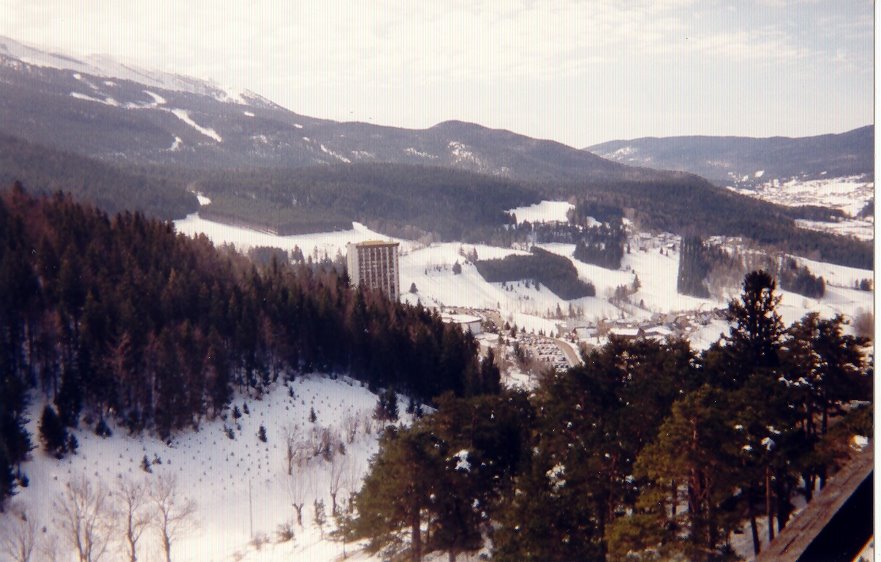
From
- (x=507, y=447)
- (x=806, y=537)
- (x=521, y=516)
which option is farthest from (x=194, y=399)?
(x=806, y=537)

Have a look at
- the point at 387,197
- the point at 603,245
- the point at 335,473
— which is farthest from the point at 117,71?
the point at 335,473

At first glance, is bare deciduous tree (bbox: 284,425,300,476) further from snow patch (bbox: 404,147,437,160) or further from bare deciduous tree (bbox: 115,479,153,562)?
snow patch (bbox: 404,147,437,160)

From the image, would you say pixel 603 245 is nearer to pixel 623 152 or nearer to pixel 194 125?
pixel 623 152

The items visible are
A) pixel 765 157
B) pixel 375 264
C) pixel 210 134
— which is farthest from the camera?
pixel 210 134

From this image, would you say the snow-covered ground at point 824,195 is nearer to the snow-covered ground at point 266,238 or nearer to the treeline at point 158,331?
the treeline at point 158,331

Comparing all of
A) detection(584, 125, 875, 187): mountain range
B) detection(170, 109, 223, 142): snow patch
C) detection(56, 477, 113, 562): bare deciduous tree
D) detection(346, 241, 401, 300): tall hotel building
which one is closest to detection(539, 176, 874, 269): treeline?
detection(584, 125, 875, 187): mountain range

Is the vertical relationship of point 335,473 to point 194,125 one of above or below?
below

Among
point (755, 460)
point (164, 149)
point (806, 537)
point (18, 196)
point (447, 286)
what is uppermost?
point (164, 149)

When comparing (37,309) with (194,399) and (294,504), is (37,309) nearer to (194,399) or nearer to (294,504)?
(194,399)

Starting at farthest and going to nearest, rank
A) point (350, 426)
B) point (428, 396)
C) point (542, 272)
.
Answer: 1. point (542, 272)
2. point (428, 396)
3. point (350, 426)
